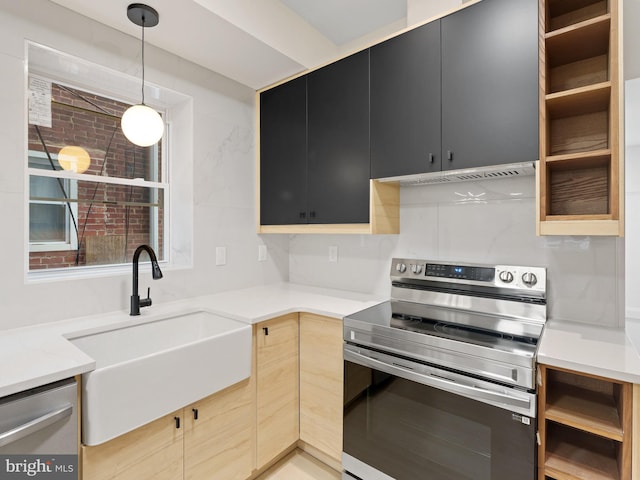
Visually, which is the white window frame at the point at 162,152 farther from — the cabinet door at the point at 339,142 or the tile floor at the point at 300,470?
the tile floor at the point at 300,470

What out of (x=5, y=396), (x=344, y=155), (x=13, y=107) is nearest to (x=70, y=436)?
(x=5, y=396)

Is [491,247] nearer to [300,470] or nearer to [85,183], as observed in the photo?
[300,470]

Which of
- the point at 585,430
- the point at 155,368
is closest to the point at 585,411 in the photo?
the point at 585,430

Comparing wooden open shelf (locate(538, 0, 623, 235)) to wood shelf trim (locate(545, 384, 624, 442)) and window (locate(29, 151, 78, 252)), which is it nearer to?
wood shelf trim (locate(545, 384, 624, 442))

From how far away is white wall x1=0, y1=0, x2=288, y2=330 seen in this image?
148 centimetres

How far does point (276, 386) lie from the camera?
6.00 ft

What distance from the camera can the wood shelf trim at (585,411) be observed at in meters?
1.12

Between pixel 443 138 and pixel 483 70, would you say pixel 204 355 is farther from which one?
pixel 483 70

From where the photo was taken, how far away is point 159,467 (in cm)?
133

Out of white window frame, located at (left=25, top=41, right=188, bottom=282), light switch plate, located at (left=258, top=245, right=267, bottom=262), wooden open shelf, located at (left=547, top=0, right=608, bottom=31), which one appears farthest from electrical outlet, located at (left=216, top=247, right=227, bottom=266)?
wooden open shelf, located at (left=547, top=0, right=608, bottom=31)

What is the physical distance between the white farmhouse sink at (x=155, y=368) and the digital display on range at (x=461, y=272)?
1050 mm

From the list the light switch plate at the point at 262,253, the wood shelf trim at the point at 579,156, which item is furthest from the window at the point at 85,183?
the wood shelf trim at the point at 579,156

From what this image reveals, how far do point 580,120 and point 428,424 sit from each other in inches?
58.8

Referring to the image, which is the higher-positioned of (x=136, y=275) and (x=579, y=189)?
(x=579, y=189)
